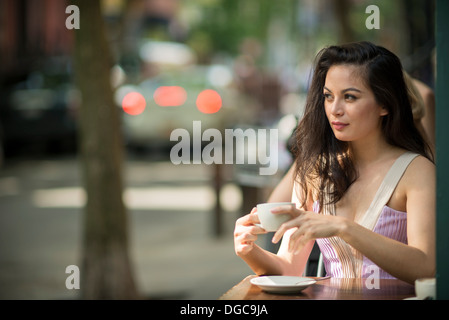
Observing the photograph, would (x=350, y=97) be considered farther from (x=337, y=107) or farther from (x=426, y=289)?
(x=426, y=289)

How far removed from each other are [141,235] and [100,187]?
3.03 m

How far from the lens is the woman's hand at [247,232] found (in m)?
2.64

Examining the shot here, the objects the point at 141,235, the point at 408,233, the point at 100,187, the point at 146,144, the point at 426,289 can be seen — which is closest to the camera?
the point at 426,289

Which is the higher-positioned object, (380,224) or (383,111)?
(383,111)

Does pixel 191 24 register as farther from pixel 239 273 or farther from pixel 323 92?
pixel 323 92

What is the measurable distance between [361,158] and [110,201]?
3.25 m

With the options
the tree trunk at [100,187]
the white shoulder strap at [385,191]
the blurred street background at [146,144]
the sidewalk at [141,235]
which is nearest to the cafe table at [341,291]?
the white shoulder strap at [385,191]

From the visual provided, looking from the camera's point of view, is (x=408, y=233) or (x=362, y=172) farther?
(x=362, y=172)

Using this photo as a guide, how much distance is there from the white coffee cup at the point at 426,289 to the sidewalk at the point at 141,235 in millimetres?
3936

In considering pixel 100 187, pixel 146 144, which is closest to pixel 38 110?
pixel 146 144

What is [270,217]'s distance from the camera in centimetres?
242

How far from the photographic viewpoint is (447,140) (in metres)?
2.15

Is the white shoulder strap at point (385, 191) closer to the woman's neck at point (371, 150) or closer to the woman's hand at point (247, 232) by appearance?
the woman's neck at point (371, 150)

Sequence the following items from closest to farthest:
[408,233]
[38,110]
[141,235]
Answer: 1. [408,233]
2. [141,235]
3. [38,110]
